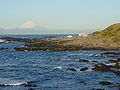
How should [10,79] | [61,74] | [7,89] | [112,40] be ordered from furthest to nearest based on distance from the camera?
[112,40] → [61,74] → [10,79] → [7,89]

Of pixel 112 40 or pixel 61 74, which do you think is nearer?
pixel 61 74

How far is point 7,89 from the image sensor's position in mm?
44250

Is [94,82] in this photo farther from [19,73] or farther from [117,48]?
[117,48]

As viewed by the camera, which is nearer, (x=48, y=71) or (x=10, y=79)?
(x=10, y=79)

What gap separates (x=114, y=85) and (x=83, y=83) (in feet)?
14.6

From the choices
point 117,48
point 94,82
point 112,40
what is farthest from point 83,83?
point 112,40

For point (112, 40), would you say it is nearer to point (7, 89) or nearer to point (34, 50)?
point (34, 50)

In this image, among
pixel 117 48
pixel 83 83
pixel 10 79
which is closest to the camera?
pixel 83 83

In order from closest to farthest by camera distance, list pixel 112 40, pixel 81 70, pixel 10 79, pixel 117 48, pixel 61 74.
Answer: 1. pixel 10 79
2. pixel 61 74
3. pixel 81 70
4. pixel 117 48
5. pixel 112 40

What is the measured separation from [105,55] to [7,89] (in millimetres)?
48954

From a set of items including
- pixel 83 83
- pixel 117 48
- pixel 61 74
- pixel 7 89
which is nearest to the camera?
pixel 7 89

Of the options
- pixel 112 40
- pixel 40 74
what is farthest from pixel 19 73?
pixel 112 40

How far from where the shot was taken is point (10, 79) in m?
53.0

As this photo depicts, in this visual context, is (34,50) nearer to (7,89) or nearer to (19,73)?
(19,73)
